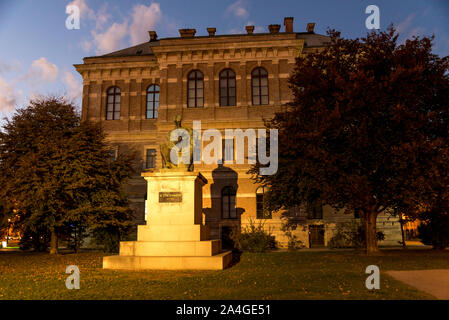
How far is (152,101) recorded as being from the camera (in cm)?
3400

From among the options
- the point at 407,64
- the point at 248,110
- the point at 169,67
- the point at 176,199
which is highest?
the point at 169,67

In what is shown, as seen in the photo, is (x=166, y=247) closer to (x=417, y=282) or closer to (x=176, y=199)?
(x=176, y=199)

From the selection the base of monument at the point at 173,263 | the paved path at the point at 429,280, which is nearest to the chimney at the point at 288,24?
the paved path at the point at 429,280

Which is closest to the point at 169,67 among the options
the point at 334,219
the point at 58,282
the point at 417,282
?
the point at 334,219

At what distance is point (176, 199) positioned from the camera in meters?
12.1

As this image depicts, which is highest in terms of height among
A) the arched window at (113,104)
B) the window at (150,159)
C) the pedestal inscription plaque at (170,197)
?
the arched window at (113,104)

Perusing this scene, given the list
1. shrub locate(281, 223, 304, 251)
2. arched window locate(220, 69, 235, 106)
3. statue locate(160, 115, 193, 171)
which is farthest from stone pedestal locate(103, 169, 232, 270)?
arched window locate(220, 69, 235, 106)

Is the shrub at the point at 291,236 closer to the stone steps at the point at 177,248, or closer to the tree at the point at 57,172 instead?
the tree at the point at 57,172

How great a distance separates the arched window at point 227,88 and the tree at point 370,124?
12892mm

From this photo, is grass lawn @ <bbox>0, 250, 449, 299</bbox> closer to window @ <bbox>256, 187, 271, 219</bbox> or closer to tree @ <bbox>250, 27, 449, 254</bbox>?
tree @ <bbox>250, 27, 449, 254</bbox>

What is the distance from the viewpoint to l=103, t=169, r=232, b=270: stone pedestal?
1107cm

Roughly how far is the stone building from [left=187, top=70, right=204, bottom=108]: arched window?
0.09 metres

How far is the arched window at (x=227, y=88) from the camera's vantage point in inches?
1219
